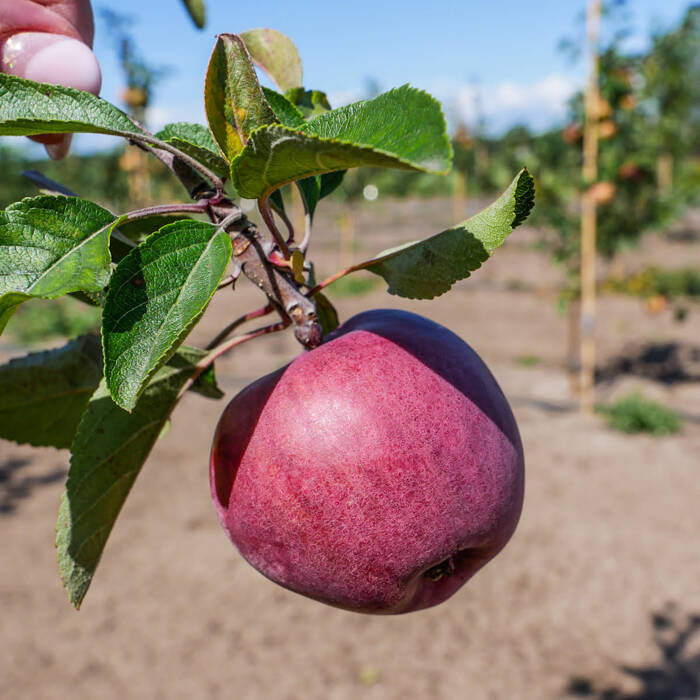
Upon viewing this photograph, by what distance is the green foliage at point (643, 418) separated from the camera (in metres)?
4.49

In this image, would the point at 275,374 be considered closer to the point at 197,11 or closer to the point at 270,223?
the point at 270,223

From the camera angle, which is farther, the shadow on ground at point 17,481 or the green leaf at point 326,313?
the shadow on ground at point 17,481

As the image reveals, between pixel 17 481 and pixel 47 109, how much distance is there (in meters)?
4.29

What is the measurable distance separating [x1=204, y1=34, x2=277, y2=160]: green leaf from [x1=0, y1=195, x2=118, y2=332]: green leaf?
98 millimetres

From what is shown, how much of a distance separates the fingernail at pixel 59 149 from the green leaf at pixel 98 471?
21 centimetres

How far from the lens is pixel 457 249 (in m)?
0.52

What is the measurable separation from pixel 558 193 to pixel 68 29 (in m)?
4.52

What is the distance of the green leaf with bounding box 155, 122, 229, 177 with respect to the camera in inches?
18.9

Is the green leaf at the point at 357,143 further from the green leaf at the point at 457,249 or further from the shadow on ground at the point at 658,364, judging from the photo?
the shadow on ground at the point at 658,364

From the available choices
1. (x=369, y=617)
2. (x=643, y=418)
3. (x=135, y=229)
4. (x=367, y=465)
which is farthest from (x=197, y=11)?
(x=643, y=418)

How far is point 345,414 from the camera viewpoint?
20.7 inches

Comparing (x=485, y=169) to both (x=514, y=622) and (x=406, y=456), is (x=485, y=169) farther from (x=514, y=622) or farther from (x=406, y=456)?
(x=406, y=456)

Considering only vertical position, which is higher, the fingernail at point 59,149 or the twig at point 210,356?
the fingernail at point 59,149

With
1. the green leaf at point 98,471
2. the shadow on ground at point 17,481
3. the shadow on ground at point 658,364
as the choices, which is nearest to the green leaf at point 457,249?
the green leaf at point 98,471
